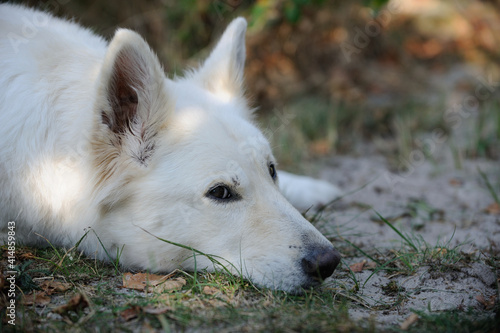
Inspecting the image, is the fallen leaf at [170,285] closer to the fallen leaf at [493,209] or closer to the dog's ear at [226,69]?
the dog's ear at [226,69]

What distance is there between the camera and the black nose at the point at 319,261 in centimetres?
226

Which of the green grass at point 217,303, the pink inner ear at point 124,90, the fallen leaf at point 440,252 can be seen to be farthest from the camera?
the fallen leaf at point 440,252

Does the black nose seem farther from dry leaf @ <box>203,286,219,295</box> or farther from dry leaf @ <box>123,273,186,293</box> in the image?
dry leaf @ <box>123,273,186,293</box>

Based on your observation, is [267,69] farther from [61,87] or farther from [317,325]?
[317,325]

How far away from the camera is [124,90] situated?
7.97ft

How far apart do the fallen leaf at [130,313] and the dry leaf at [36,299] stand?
1.42ft

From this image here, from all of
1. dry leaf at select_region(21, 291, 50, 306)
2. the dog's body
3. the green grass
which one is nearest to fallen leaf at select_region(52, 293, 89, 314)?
the green grass

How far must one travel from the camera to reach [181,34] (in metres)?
6.40

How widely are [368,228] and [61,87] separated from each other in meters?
2.39

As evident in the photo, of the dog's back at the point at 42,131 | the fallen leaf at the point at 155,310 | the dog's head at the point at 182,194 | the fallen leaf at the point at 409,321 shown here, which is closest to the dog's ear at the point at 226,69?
the dog's head at the point at 182,194

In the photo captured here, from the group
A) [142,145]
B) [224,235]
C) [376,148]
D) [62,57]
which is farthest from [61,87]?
[376,148]

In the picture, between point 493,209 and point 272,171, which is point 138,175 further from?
point 493,209

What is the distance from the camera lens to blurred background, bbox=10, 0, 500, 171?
534cm

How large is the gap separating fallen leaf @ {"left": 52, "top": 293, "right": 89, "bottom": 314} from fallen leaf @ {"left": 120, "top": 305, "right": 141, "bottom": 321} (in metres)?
0.20
